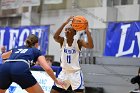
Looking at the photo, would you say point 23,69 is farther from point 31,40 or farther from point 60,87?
point 60,87

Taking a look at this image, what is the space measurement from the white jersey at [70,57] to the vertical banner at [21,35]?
766 cm

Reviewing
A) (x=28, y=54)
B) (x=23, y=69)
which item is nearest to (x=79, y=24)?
(x=28, y=54)

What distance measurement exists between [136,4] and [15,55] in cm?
840

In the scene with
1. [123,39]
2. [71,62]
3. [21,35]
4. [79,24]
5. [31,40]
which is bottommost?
[21,35]

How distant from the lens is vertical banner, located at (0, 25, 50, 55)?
13.7 m

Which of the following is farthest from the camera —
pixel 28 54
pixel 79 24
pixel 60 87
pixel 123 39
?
pixel 123 39

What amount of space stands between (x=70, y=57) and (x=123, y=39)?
564 centimetres

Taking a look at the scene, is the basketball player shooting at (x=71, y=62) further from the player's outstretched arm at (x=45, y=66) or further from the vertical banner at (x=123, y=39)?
the vertical banner at (x=123, y=39)

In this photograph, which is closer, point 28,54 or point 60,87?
point 28,54

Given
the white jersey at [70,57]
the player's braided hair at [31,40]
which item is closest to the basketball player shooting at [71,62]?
the white jersey at [70,57]

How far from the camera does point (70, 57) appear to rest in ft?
19.5

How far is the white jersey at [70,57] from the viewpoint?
5.92 metres

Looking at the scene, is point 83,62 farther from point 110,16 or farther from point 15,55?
point 15,55

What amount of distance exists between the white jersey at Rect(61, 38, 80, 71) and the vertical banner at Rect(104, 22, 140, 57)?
533 centimetres
